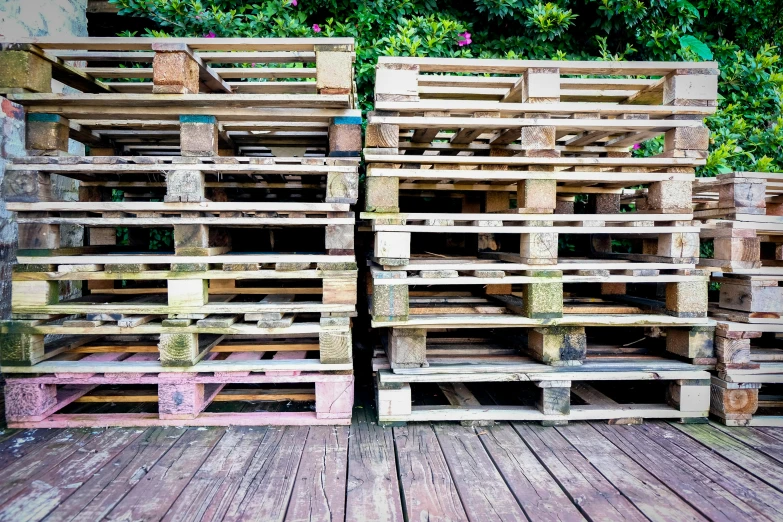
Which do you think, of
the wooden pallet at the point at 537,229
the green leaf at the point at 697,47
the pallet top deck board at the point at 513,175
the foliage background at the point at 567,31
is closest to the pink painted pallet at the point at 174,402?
the wooden pallet at the point at 537,229

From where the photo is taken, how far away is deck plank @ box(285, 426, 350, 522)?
2.16 metres

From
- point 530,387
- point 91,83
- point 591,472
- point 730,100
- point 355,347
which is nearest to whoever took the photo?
point 591,472

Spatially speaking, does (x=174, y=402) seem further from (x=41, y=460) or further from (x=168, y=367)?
(x=41, y=460)

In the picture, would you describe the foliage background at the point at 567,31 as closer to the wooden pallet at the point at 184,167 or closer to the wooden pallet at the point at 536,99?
the wooden pallet at the point at 536,99

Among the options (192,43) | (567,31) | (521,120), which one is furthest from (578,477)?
(567,31)

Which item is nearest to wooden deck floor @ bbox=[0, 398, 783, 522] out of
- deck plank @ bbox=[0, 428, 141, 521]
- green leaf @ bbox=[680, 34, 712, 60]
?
deck plank @ bbox=[0, 428, 141, 521]

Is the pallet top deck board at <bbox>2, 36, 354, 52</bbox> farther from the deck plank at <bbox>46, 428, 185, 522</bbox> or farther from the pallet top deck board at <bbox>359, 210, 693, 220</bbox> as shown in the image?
the deck plank at <bbox>46, 428, 185, 522</bbox>

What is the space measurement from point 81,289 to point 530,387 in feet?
14.6

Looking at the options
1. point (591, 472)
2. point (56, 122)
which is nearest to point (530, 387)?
point (591, 472)

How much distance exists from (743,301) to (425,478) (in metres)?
2.58

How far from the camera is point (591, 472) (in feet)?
8.30

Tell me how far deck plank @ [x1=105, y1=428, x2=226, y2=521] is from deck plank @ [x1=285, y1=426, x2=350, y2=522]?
589mm

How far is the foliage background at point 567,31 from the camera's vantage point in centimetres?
472

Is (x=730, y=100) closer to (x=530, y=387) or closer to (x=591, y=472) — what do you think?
(x=530, y=387)
